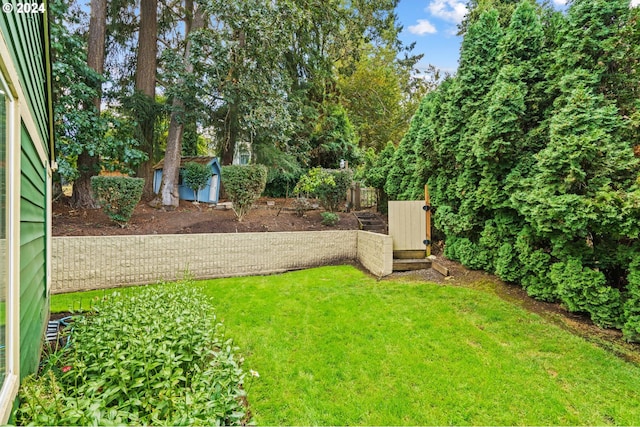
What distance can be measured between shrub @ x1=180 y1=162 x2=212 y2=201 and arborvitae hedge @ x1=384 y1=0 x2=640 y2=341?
6.81 metres

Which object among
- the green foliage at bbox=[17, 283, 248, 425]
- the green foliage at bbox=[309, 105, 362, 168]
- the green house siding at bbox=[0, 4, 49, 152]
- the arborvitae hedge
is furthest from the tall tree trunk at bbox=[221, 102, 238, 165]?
the green foliage at bbox=[17, 283, 248, 425]

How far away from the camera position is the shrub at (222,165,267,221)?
23.4 feet

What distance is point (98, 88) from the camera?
283 inches

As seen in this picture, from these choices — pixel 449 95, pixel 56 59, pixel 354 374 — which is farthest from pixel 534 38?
pixel 56 59

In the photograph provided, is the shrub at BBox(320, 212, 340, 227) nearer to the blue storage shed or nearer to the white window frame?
the blue storage shed

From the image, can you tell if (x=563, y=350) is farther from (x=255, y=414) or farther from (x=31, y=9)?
(x=31, y=9)

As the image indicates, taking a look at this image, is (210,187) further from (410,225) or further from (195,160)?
(410,225)

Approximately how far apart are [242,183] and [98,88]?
4033mm

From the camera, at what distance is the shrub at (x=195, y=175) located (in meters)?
9.39

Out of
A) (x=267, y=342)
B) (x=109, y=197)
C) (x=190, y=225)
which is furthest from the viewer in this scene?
Result: (x=190, y=225)

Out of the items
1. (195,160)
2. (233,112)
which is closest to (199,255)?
(233,112)

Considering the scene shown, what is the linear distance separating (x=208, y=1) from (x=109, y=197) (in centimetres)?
512

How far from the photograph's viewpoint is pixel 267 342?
3.42m

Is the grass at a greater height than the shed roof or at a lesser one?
lesser
